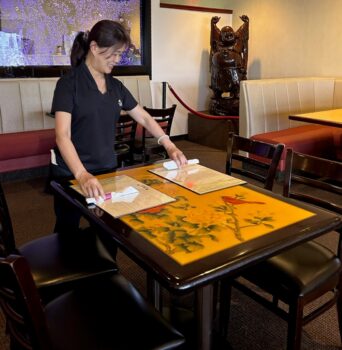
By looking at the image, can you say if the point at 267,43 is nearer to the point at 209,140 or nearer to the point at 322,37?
the point at 322,37

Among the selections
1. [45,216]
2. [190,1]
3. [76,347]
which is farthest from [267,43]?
[76,347]

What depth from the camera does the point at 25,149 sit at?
3938mm

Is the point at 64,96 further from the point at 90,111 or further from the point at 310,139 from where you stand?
the point at 310,139

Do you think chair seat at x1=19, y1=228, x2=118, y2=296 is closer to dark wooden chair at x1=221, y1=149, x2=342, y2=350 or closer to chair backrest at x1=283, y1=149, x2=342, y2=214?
dark wooden chair at x1=221, y1=149, x2=342, y2=350

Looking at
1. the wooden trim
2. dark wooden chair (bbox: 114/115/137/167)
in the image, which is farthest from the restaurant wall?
dark wooden chair (bbox: 114/115/137/167)

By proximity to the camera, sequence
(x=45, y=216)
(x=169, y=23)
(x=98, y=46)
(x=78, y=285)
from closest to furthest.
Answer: (x=78, y=285)
(x=98, y=46)
(x=45, y=216)
(x=169, y=23)

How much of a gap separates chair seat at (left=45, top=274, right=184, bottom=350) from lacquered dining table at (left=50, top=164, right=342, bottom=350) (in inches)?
5.0

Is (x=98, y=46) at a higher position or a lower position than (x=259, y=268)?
higher

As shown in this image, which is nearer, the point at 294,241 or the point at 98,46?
the point at 294,241

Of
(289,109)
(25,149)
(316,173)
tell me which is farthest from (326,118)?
(25,149)

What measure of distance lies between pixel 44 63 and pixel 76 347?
13.4ft

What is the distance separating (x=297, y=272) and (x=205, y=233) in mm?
529

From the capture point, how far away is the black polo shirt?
5.54 feet

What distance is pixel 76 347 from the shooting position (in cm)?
110
